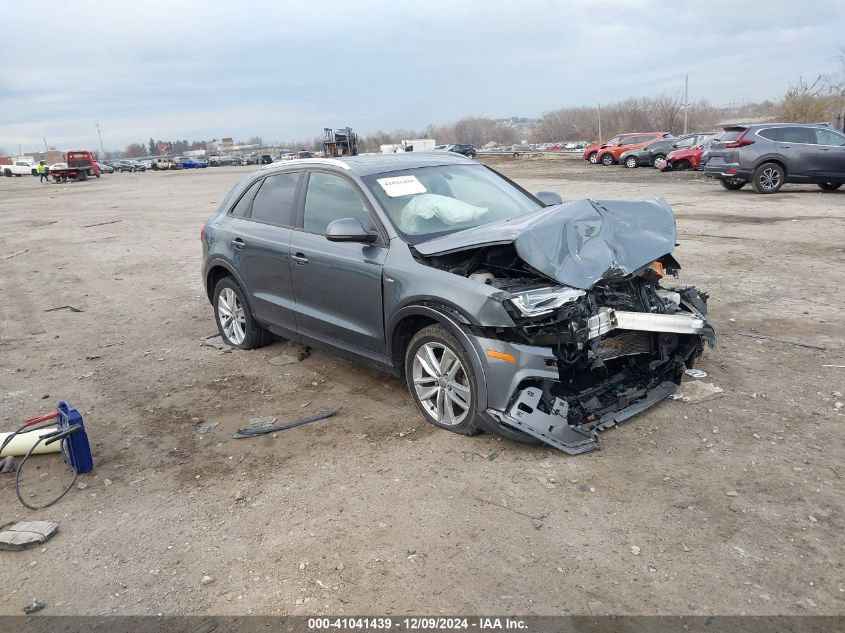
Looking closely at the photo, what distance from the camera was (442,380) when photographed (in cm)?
427

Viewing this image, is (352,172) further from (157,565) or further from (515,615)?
(515,615)

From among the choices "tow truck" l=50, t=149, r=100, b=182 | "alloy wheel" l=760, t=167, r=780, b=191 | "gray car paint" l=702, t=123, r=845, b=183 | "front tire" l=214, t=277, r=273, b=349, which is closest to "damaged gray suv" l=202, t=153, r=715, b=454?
"front tire" l=214, t=277, r=273, b=349

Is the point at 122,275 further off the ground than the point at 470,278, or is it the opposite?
the point at 470,278

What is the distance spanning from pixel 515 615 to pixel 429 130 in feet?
424

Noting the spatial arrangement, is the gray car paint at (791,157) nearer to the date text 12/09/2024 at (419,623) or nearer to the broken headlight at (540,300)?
the broken headlight at (540,300)

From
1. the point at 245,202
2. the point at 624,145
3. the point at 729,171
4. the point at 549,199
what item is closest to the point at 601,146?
the point at 624,145

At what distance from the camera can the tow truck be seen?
45.6 metres

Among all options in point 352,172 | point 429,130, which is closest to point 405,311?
point 352,172

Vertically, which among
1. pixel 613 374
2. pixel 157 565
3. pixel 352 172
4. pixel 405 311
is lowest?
pixel 157 565

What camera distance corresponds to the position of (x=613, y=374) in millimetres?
4535

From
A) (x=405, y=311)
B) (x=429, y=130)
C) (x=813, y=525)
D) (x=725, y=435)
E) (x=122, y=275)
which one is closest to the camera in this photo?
(x=813, y=525)

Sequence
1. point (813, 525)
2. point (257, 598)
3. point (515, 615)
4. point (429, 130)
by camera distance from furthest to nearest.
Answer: point (429, 130) → point (813, 525) → point (257, 598) → point (515, 615)

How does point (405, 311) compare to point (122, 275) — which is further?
point (122, 275)

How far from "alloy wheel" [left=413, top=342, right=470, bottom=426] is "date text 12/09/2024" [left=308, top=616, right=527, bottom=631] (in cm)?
157
